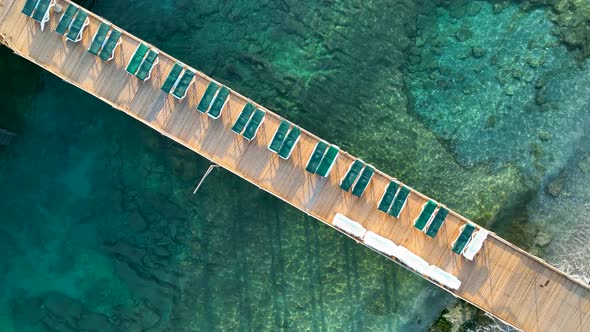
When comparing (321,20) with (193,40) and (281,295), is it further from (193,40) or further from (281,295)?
(281,295)

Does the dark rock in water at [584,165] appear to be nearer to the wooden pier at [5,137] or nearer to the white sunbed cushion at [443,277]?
the white sunbed cushion at [443,277]

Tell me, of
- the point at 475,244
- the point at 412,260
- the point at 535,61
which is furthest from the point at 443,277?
the point at 535,61

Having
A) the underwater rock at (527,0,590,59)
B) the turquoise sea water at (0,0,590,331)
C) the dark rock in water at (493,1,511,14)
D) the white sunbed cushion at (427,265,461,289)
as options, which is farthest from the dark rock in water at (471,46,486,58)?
the white sunbed cushion at (427,265,461,289)

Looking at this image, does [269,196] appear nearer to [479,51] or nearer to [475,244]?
[475,244]

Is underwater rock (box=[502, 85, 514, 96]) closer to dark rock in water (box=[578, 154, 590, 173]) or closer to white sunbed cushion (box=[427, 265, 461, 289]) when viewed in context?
dark rock in water (box=[578, 154, 590, 173])

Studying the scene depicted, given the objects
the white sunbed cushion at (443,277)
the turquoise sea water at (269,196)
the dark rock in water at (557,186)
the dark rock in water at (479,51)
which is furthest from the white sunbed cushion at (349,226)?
the dark rock in water at (479,51)

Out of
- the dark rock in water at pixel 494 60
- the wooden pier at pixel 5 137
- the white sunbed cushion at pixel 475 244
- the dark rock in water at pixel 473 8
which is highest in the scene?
the dark rock in water at pixel 473 8
